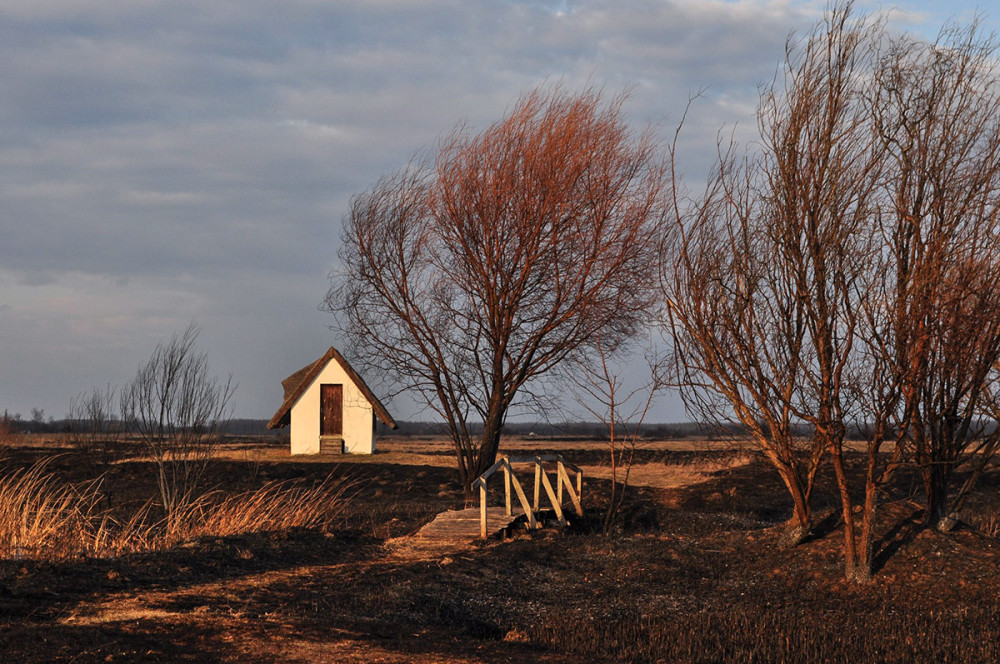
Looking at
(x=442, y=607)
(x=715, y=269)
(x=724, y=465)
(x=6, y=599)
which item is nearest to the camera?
(x=6, y=599)

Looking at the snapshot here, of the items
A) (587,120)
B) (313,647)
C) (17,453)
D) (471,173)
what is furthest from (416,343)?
(17,453)

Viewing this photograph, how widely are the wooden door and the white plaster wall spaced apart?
0.15m

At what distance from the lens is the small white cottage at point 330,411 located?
36.1 meters

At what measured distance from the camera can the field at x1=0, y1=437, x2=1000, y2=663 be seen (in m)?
7.41

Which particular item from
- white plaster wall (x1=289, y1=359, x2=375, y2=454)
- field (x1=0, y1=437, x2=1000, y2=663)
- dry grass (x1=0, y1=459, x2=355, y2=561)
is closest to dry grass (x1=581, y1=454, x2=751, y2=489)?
white plaster wall (x1=289, y1=359, x2=375, y2=454)

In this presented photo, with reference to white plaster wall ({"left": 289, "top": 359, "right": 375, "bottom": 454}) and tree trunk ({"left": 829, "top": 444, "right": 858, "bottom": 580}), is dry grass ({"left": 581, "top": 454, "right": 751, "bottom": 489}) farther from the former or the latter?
tree trunk ({"left": 829, "top": 444, "right": 858, "bottom": 580})

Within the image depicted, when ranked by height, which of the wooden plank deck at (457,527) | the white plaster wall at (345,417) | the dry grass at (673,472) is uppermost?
the white plaster wall at (345,417)

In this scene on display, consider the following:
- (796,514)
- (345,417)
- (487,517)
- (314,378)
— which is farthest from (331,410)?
(796,514)

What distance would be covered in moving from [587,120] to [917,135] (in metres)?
8.18

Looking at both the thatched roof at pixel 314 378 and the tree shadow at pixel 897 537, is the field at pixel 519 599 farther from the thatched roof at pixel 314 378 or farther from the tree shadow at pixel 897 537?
the thatched roof at pixel 314 378

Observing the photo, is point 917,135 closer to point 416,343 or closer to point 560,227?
point 560,227

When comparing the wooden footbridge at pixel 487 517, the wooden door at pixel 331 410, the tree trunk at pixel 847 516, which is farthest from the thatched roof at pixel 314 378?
the tree trunk at pixel 847 516

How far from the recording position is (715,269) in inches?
452

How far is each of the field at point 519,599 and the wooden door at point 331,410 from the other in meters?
20.9
